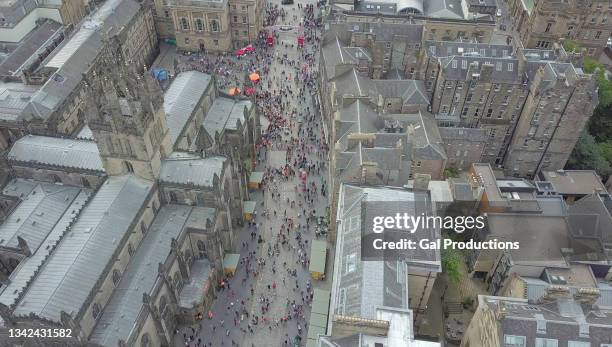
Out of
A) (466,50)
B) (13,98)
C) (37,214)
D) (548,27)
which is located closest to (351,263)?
(37,214)

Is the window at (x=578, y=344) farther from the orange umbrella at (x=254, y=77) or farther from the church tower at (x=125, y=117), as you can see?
the orange umbrella at (x=254, y=77)

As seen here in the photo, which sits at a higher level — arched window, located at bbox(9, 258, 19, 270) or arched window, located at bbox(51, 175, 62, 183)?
arched window, located at bbox(51, 175, 62, 183)

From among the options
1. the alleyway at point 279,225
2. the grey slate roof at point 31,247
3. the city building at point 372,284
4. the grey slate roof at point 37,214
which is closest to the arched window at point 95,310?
the grey slate roof at point 31,247

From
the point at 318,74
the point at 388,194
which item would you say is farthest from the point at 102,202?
the point at 318,74

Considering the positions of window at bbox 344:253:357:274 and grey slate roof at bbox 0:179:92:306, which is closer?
window at bbox 344:253:357:274

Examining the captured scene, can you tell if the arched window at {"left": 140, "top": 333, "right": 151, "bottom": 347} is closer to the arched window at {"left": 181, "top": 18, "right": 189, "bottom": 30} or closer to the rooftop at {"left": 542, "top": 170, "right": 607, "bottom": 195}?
the rooftop at {"left": 542, "top": 170, "right": 607, "bottom": 195}

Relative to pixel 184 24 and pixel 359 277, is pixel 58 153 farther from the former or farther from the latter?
pixel 184 24

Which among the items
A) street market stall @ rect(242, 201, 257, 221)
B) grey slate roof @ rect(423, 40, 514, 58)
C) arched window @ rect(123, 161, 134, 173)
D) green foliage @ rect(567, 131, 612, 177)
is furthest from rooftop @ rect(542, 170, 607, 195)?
arched window @ rect(123, 161, 134, 173)
